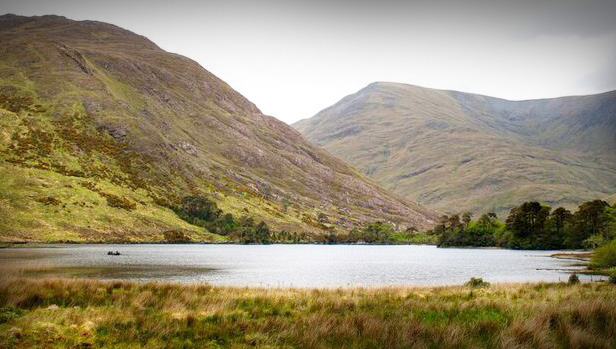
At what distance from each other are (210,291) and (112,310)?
818 cm

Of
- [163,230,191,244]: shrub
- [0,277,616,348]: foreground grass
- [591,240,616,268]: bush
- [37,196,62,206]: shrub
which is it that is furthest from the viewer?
[163,230,191,244]: shrub

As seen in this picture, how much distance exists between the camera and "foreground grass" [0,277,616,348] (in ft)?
52.1

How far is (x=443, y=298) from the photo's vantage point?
92.1ft

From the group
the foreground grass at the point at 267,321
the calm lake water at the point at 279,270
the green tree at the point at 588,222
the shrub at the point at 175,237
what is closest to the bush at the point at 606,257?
the calm lake water at the point at 279,270

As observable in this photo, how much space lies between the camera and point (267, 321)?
1823 cm

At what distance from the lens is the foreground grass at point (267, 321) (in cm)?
1588

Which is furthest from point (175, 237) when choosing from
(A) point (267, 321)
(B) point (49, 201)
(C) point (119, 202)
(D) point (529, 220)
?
(A) point (267, 321)

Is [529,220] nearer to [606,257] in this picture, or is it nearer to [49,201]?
[606,257]

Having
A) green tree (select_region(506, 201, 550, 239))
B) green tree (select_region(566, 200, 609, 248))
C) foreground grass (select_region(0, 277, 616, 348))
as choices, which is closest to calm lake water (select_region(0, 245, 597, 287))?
foreground grass (select_region(0, 277, 616, 348))

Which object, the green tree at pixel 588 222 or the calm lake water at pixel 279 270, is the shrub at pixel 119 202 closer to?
the calm lake water at pixel 279 270

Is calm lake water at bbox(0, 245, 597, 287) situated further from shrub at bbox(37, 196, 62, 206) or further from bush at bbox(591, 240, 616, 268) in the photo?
shrub at bbox(37, 196, 62, 206)

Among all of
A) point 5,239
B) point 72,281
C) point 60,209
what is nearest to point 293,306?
point 72,281

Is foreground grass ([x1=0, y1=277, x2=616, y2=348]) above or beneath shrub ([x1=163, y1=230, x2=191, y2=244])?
above

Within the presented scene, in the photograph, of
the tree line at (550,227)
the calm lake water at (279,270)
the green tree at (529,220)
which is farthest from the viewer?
the green tree at (529,220)
